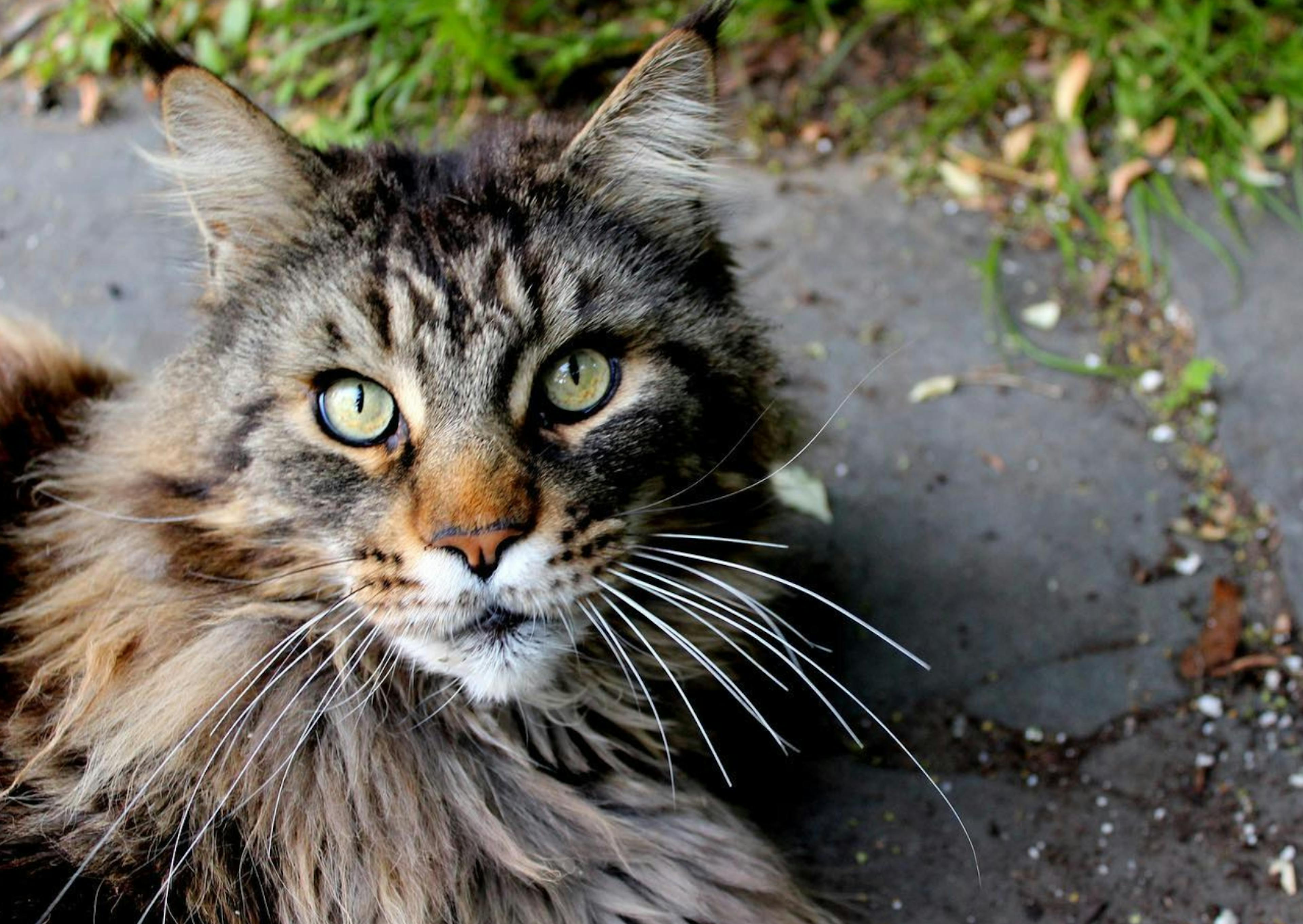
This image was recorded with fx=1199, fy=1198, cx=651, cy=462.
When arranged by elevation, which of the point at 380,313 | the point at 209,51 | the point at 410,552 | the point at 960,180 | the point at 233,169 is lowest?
the point at 960,180

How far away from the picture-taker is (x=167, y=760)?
6.55 ft

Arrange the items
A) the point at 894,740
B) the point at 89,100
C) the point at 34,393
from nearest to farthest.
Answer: the point at 34,393, the point at 894,740, the point at 89,100

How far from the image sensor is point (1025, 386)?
3.31 meters

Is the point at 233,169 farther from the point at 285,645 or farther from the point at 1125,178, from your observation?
the point at 1125,178

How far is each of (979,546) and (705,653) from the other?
1.04 meters

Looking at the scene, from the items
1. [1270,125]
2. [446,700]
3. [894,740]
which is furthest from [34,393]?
[1270,125]

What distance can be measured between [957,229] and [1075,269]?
1.21 feet

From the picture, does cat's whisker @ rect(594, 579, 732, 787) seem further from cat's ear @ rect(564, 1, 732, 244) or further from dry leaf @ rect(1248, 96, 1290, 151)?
dry leaf @ rect(1248, 96, 1290, 151)

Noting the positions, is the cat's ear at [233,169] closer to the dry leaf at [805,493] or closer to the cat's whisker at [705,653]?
the cat's whisker at [705,653]

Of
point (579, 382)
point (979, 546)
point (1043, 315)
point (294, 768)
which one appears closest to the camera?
point (579, 382)

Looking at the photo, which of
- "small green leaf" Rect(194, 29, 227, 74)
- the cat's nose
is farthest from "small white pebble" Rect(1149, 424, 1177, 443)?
"small green leaf" Rect(194, 29, 227, 74)

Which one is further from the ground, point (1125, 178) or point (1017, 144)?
point (1017, 144)

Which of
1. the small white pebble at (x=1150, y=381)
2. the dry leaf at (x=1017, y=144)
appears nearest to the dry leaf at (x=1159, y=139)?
the dry leaf at (x=1017, y=144)

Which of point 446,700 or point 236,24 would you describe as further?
point 236,24
